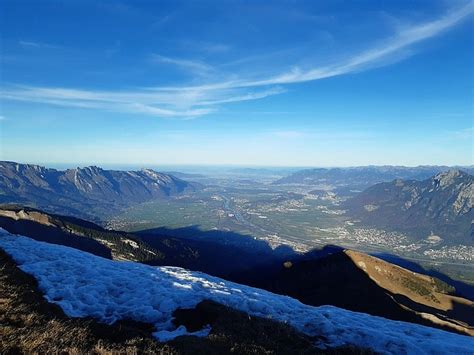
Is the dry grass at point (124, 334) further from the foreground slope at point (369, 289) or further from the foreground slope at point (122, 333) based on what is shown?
the foreground slope at point (369, 289)

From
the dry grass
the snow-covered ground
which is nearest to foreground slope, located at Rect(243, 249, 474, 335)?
the snow-covered ground

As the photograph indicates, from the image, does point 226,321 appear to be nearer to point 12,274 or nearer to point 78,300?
point 78,300

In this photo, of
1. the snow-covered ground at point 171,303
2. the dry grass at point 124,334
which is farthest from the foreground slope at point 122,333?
the snow-covered ground at point 171,303

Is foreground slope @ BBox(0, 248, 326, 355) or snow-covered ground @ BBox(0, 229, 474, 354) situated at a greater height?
foreground slope @ BBox(0, 248, 326, 355)

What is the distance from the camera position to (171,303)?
81.7 ft

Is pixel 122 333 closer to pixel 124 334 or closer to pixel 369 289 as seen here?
pixel 124 334

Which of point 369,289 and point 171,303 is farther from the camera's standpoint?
point 369,289

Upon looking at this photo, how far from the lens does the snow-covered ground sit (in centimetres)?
2133

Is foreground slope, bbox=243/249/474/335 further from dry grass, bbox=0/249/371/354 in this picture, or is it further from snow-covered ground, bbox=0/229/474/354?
dry grass, bbox=0/249/371/354

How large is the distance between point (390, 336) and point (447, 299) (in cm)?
9971

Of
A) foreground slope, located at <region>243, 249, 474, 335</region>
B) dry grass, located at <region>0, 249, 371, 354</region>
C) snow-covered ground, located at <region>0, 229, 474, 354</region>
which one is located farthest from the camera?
foreground slope, located at <region>243, 249, 474, 335</region>

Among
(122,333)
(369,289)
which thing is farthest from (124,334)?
(369,289)

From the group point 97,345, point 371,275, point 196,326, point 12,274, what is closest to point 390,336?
point 196,326

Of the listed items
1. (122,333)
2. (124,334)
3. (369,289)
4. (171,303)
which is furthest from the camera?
(369,289)
